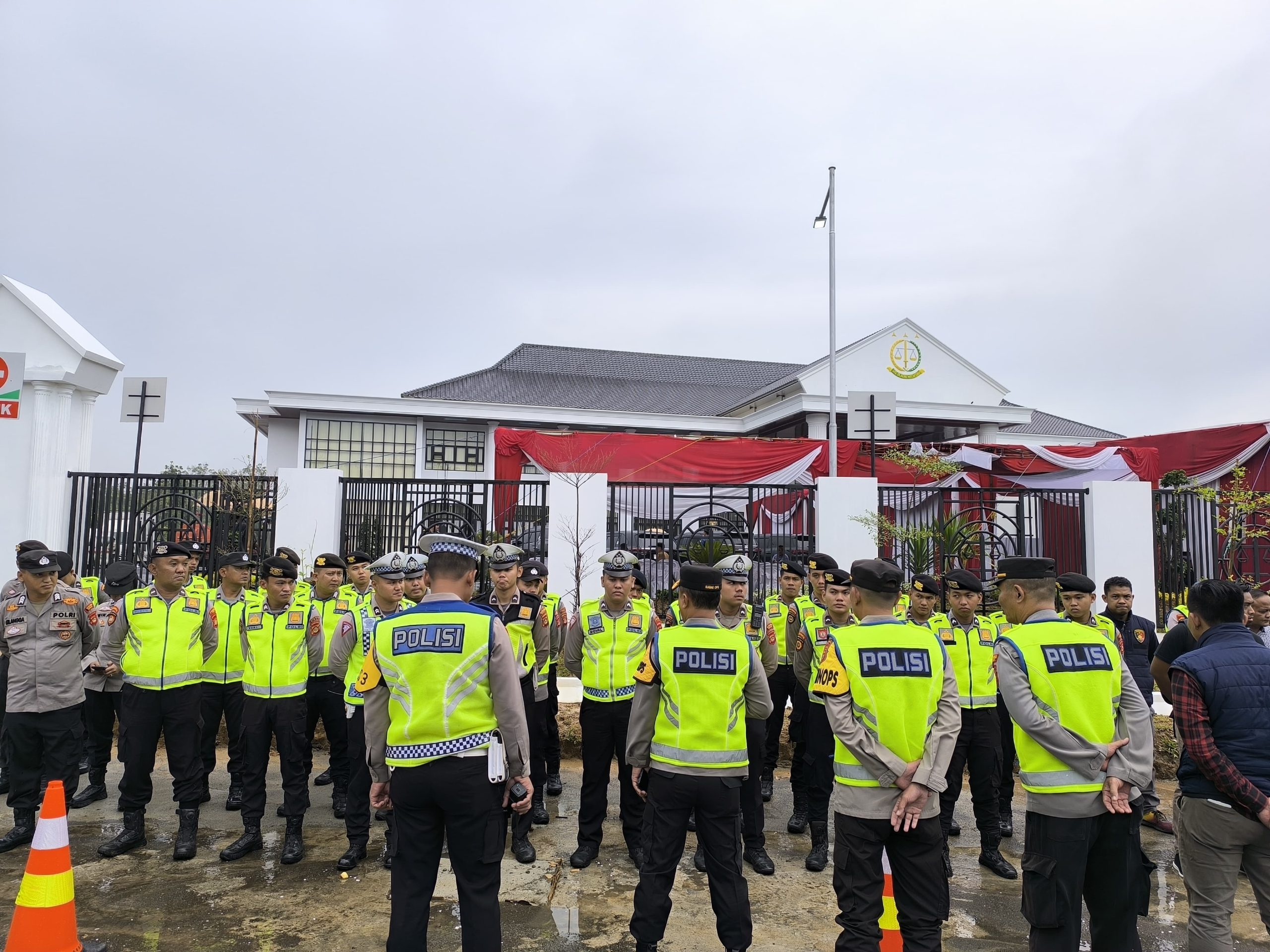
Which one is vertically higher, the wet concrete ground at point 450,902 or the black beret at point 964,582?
the black beret at point 964,582

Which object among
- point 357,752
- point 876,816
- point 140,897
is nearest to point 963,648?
point 876,816

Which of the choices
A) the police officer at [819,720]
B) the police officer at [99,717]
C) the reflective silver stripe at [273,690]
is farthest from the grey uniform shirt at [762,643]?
the police officer at [99,717]

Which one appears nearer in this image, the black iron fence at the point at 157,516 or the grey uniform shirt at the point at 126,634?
the grey uniform shirt at the point at 126,634

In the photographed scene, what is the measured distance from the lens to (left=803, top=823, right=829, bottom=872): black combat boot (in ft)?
15.9

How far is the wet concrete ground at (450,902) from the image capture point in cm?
382

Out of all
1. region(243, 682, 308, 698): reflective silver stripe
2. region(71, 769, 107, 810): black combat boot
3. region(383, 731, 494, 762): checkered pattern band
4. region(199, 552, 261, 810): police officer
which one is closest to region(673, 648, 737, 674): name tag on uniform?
region(383, 731, 494, 762): checkered pattern band

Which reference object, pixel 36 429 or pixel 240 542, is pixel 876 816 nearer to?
pixel 240 542

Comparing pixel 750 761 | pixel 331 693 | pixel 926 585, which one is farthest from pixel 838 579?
pixel 331 693

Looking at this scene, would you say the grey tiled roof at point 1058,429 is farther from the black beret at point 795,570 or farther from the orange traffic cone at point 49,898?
the orange traffic cone at point 49,898

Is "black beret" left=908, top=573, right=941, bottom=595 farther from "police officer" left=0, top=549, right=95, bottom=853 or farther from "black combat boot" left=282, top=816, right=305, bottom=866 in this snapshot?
"police officer" left=0, top=549, right=95, bottom=853

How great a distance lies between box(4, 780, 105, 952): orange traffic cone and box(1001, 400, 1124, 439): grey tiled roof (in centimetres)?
2967

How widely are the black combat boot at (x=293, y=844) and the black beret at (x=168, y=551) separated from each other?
190cm

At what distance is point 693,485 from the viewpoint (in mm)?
11102

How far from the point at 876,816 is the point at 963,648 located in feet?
8.25
